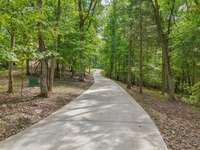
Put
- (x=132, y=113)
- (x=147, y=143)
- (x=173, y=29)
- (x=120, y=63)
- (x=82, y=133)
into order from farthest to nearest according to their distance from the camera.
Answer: (x=120, y=63), (x=173, y=29), (x=132, y=113), (x=82, y=133), (x=147, y=143)

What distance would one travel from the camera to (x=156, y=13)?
1727cm

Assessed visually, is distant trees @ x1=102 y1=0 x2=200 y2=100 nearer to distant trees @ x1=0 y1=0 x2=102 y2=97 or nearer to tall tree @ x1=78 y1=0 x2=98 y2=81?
tall tree @ x1=78 y1=0 x2=98 y2=81

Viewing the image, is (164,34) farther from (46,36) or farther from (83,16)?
(83,16)

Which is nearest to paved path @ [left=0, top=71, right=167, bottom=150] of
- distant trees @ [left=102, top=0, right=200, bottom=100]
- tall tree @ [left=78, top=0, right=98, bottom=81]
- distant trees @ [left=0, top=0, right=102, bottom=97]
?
distant trees @ [left=0, top=0, right=102, bottom=97]

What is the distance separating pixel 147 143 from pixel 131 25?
1819 cm

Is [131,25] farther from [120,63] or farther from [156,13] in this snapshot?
[120,63]

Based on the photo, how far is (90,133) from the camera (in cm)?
743

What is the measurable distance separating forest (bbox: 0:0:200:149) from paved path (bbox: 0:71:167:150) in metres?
2.03

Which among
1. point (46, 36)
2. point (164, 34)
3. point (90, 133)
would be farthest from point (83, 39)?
point (90, 133)

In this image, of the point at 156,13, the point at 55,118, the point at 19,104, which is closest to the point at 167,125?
the point at 55,118

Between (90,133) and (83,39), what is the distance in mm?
18711

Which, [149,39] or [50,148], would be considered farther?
[149,39]

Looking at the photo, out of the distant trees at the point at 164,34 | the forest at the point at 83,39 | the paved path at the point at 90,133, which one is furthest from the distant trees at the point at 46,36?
the distant trees at the point at 164,34

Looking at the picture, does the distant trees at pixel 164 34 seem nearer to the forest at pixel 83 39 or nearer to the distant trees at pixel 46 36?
the forest at pixel 83 39
